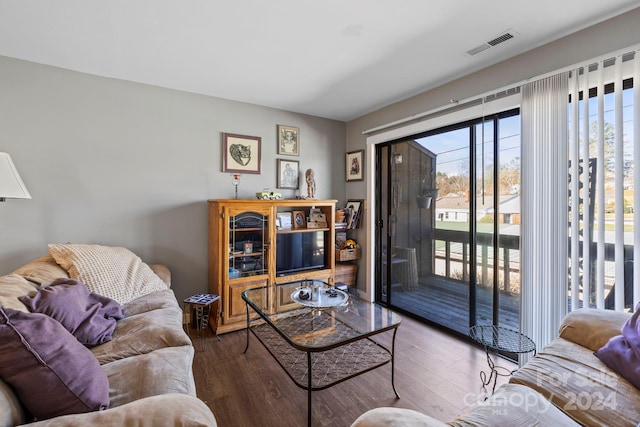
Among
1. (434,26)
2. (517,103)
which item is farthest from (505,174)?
(434,26)

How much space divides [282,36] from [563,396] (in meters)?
2.54

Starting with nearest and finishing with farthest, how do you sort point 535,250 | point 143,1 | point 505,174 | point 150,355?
point 150,355 < point 143,1 < point 535,250 < point 505,174

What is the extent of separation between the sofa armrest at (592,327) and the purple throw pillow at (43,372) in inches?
90.3

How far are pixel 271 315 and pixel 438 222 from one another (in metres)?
1.92

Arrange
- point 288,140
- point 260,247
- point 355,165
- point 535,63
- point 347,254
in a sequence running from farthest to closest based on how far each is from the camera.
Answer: point 355,165 → point 347,254 → point 288,140 → point 260,247 → point 535,63

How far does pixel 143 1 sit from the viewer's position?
5.37 feet

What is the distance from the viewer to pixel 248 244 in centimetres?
290

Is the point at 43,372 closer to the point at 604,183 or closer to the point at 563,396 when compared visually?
the point at 563,396

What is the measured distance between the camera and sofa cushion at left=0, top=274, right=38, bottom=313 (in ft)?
4.47

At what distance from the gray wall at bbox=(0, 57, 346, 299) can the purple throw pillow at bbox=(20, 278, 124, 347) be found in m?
0.96

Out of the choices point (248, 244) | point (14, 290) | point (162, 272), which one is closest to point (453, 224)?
point (248, 244)

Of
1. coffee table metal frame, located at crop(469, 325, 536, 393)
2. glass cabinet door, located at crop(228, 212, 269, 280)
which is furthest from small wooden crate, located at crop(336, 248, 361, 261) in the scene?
coffee table metal frame, located at crop(469, 325, 536, 393)

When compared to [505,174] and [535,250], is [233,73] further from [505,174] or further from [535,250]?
[535,250]

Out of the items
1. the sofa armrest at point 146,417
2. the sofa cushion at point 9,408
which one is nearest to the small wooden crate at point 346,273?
the sofa armrest at point 146,417
